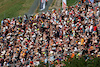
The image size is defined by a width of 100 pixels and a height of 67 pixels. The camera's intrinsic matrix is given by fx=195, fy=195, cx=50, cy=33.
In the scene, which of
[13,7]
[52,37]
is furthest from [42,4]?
[52,37]

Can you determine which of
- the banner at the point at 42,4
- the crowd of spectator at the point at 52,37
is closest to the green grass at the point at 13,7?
the banner at the point at 42,4

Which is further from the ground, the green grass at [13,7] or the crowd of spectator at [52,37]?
the green grass at [13,7]

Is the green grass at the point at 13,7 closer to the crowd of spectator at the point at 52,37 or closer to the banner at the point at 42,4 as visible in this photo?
the banner at the point at 42,4

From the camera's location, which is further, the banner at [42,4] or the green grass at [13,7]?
the green grass at [13,7]

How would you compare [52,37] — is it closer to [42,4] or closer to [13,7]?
[42,4]

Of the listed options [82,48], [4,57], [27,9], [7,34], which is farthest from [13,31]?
[82,48]

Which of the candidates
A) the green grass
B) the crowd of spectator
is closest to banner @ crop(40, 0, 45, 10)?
the crowd of spectator
